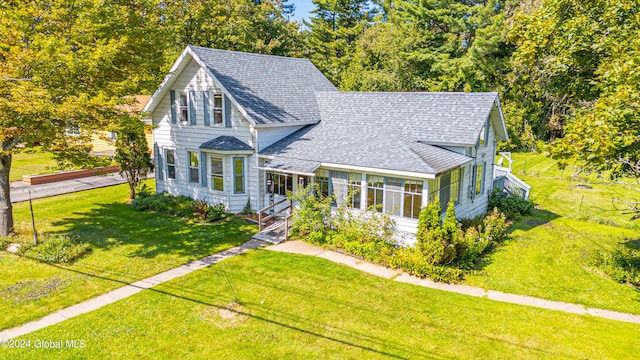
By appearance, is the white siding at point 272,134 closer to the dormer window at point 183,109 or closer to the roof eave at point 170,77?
the dormer window at point 183,109

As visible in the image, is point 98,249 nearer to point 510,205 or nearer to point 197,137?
point 197,137

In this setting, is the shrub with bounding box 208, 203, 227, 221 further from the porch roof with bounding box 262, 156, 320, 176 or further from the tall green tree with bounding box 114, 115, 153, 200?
the tall green tree with bounding box 114, 115, 153, 200

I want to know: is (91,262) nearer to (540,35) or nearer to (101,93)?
(101,93)

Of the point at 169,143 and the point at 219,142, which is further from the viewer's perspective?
the point at 169,143

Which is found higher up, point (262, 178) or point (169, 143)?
point (169, 143)

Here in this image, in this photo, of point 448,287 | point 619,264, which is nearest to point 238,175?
point 448,287

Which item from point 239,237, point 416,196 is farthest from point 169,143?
point 416,196

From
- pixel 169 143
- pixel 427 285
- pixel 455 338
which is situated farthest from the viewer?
pixel 169 143
